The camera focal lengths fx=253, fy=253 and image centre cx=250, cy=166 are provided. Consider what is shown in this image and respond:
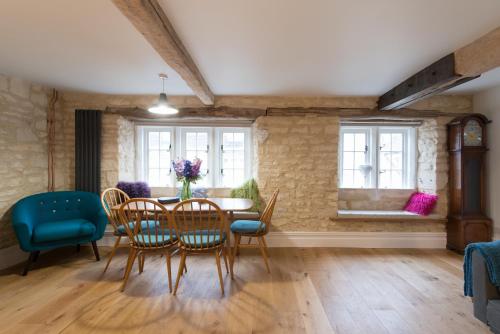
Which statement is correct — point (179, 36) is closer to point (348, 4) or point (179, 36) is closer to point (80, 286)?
point (348, 4)

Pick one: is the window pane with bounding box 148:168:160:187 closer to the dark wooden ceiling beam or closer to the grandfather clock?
the dark wooden ceiling beam

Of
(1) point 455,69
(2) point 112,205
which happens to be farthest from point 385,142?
(2) point 112,205

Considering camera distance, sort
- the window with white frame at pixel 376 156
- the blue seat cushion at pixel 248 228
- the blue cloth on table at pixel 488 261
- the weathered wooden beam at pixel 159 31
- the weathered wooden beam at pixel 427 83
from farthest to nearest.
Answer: the window with white frame at pixel 376 156, the blue seat cushion at pixel 248 228, the weathered wooden beam at pixel 427 83, the blue cloth on table at pixel 488 261, the weathered wooden beam at pixel 159 31

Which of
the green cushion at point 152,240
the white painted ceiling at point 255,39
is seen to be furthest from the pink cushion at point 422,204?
the green cushion at point 152,240

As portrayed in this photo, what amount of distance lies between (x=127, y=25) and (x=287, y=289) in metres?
2.62

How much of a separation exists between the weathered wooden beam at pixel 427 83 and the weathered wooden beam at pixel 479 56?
63 millimetres

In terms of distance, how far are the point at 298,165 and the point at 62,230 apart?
3.04 m

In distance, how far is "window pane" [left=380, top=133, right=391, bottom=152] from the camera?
4.11 meters

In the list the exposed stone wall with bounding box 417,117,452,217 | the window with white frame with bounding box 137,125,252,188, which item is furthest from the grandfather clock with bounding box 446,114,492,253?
the window with white frame with bounding box 137,125,252,188

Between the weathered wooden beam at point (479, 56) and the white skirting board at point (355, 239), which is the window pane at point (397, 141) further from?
the weathered wooden beam at point (479, 56)

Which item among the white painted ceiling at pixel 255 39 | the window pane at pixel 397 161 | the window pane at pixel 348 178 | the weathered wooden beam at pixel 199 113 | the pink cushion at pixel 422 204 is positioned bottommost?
the pink cushion at pixel 422 204

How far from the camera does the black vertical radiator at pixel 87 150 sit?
11.8 ft

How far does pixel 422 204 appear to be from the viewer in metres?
3.72

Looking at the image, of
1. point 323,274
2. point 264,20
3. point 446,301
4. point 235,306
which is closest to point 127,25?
point 264,20
